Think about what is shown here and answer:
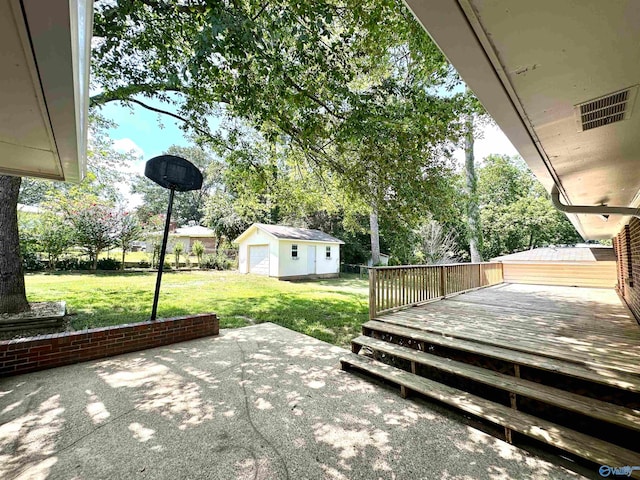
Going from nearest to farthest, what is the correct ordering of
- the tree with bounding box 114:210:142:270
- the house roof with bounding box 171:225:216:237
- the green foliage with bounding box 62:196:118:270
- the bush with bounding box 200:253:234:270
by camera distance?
the green foliage with bounding box 62:196:118:270 → the tree with bounding box 114:210:142:270 → the bush with bounding box 200:253:234:270 → the house roof with bounding box 171:225:216:237

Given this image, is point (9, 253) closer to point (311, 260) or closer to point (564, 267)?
point (311, 260)

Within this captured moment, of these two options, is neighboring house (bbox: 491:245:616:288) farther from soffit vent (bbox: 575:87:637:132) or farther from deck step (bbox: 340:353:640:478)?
soffit vent (bbox: 575:87:637:132)

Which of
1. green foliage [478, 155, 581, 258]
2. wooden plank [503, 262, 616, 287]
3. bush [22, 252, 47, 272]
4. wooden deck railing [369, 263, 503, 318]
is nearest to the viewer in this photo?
wooden deck railing [369, 263, 503, 318]

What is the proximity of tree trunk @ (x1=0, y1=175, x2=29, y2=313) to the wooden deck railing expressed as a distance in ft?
23.8

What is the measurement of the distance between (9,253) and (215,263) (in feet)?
41.4

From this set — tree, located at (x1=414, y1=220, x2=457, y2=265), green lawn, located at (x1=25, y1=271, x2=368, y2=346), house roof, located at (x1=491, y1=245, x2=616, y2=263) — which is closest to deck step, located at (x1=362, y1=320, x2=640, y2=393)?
green lawn, located at (x1=25, y1=271, x2=368, y2=346)

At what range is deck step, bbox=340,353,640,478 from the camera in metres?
2.12

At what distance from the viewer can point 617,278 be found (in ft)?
29.7

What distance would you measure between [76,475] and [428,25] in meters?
3.53

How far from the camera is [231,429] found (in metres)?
2.53

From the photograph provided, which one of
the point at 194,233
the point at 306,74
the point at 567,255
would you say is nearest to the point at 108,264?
the point at 194,233

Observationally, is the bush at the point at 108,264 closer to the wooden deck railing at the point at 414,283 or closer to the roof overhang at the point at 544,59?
the wooden deck railing at the point at 414,283

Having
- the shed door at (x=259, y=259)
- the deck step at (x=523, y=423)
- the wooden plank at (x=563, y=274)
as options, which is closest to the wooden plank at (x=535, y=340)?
the deck step at (x=523, y=423)

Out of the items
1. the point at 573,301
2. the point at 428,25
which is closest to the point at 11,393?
the point at 428,25
